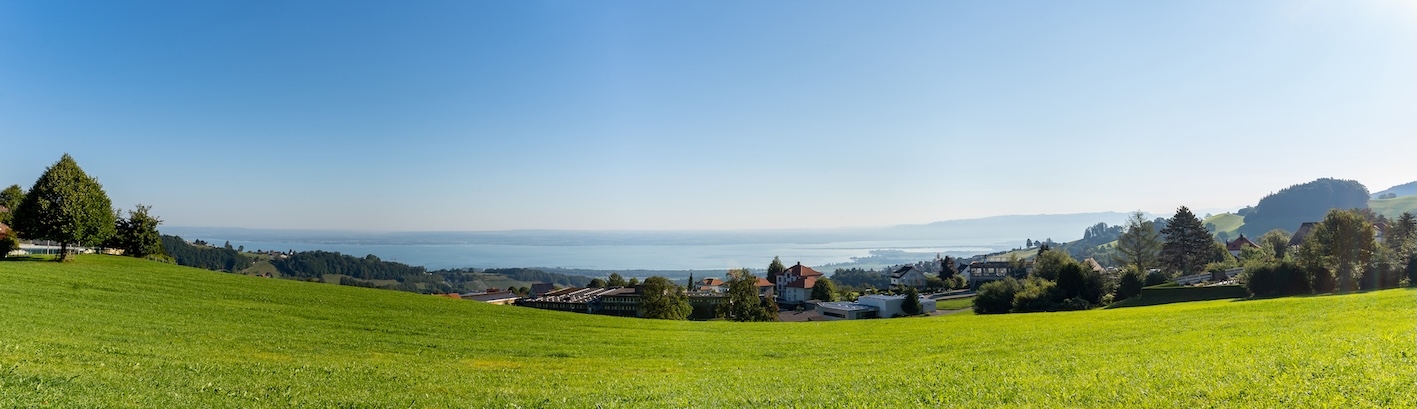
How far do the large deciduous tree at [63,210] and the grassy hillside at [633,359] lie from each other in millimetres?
7894

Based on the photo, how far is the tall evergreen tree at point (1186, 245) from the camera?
72312mm

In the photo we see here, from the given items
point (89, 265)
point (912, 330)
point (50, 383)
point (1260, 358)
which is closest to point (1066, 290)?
point (912, 330)

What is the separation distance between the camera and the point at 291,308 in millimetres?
23484

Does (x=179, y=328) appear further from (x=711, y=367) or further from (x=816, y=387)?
(x=816, y=387)

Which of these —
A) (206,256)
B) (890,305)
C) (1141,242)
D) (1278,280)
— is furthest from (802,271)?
(206,256)

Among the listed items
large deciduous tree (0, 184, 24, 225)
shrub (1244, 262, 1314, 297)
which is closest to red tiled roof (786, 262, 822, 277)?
shrub (1244, 262, 1314, 297)

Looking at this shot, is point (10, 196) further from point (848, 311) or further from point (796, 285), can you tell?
point (796, 285)

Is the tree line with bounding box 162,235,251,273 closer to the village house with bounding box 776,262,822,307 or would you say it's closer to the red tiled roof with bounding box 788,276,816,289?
the village house with bounding box 776,262,822,307

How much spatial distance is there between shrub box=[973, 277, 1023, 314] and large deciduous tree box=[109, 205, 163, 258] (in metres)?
70.9

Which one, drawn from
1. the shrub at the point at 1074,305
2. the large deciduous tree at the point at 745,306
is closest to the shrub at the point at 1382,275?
the shrub at the point at 1074,305

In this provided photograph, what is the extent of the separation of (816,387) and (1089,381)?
14.7ft

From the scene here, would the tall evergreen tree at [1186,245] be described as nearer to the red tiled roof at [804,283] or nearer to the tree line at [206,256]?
the red tiled roof at [804,283]

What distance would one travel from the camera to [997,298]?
181ft

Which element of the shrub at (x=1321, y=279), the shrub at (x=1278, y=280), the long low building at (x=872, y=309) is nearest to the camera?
the shrub at (x=1321, y=279)
